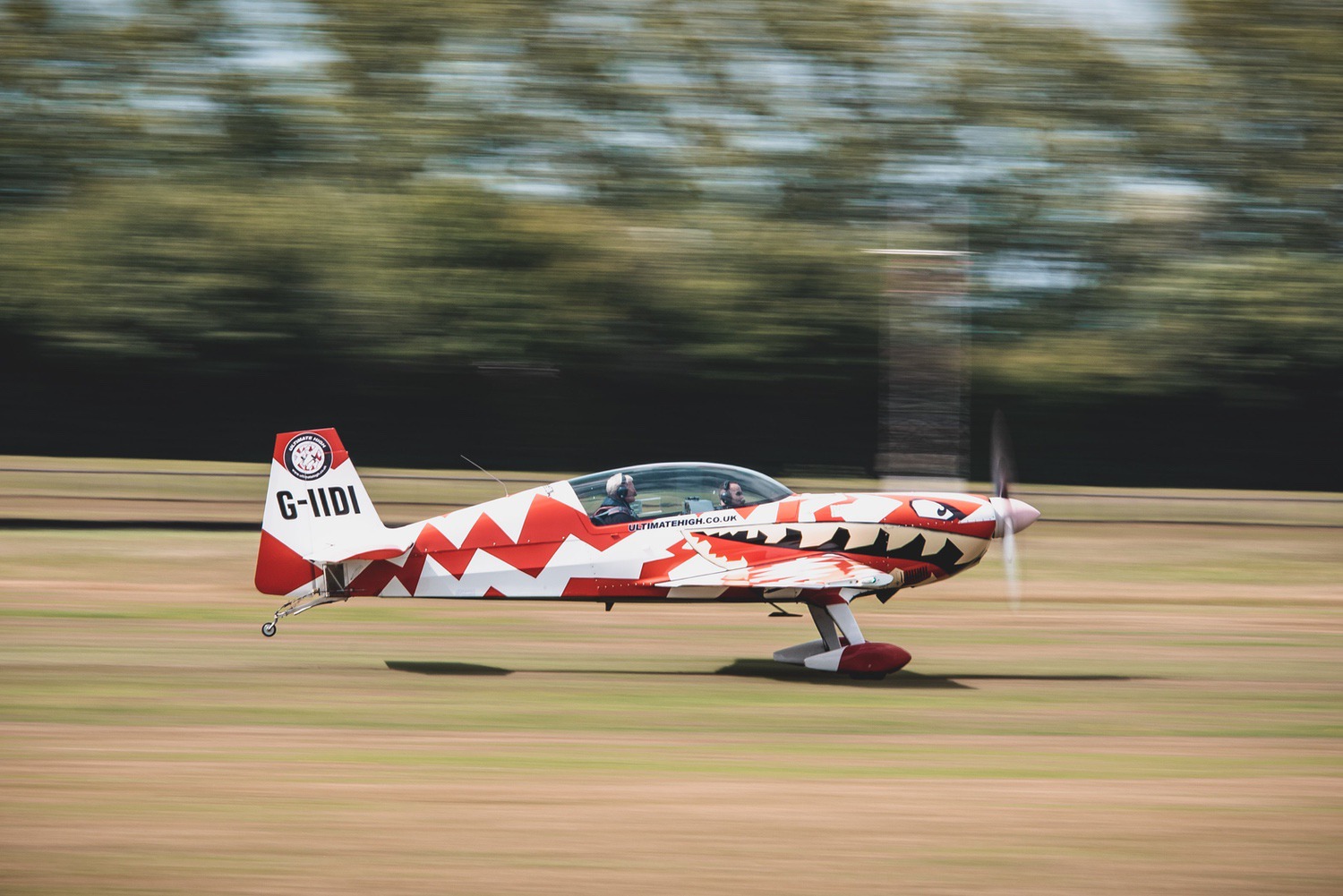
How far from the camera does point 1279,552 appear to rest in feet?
70.4

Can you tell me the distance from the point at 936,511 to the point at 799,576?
1462 millimetres

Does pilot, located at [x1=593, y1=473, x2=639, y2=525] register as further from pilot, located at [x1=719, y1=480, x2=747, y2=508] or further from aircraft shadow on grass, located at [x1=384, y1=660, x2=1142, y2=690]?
aircraft shadow on grass, located at [x1=384, y1=660, x2=1142, y2=690]

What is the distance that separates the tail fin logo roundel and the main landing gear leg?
455 cm

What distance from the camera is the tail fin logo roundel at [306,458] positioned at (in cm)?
1114

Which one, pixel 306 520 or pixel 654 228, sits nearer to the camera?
pixel 306 520

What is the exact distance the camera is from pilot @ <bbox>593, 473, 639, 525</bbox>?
11227mm

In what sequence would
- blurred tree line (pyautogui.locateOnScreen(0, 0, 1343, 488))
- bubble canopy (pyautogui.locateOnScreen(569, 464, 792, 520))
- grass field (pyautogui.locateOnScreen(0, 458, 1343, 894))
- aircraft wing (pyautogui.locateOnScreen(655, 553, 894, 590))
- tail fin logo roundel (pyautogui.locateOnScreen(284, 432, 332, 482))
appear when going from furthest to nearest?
blurred tree line (pyautogui.locateOnScreen(0, 0, 1343, 488))
bubble canopy (pyautogui.locateOnScreen(569, 464, 792, 520))
tail fin logo roundel (pyautogui.locateOnScreen(284, 432, 332, 482))
aircraft wing (pyautogui.locateOnScreen(655, 553, 894, 590))
grass field (pyautogui.locateOnScreen(0, 458, 1343, 894))

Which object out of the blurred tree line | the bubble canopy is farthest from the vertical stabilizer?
the blurred tree line

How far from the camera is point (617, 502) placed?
37.0ft

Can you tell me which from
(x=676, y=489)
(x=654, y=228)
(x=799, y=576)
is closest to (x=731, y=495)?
(x=676, y=489)

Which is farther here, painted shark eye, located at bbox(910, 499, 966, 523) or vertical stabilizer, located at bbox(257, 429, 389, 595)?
painted shark eye, located at bbox(910, 499, 966, 523)

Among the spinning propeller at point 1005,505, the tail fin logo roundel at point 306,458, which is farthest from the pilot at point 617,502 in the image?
the spinning propeller at point 1005,505

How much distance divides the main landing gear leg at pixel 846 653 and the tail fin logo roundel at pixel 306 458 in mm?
4549

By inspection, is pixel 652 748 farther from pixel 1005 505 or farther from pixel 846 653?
pixel 1005 505
